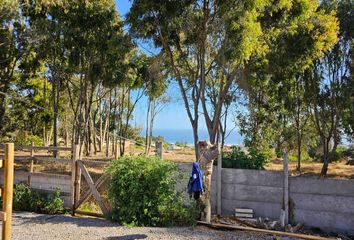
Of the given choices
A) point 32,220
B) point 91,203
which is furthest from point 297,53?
point 32,220

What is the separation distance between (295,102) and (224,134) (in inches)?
269

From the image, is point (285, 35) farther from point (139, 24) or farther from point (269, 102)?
point (269, 102)

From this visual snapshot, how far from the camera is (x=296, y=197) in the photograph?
8945mm

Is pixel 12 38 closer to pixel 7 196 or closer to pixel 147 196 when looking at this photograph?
pixel 147 196

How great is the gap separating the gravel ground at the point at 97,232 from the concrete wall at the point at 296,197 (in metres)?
1.75

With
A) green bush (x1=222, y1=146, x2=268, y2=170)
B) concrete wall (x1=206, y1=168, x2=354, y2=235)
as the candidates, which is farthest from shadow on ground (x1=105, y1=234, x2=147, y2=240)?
green bush (x1=222, y1=146, x2=268, y2=170)

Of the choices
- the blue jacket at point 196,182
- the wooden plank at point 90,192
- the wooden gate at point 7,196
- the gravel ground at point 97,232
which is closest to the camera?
the wooden gate at point 7,196

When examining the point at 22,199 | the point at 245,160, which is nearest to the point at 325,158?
the point at 245,160

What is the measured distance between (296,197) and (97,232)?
4600 millimetres

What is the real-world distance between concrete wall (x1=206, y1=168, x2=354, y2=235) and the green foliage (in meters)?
3.97

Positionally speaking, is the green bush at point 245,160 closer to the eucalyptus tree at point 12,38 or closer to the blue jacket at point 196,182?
the blue jacket at point 196,182

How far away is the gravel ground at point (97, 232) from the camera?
23.9ft

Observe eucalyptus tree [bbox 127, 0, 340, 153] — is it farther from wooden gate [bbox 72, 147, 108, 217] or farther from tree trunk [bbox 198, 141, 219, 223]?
wooden gate [bbox 72, 147, 108, 217]

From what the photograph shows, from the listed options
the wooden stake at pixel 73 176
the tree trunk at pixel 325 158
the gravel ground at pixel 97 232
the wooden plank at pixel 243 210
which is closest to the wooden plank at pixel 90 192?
the wooden stake at pixel 73 176
